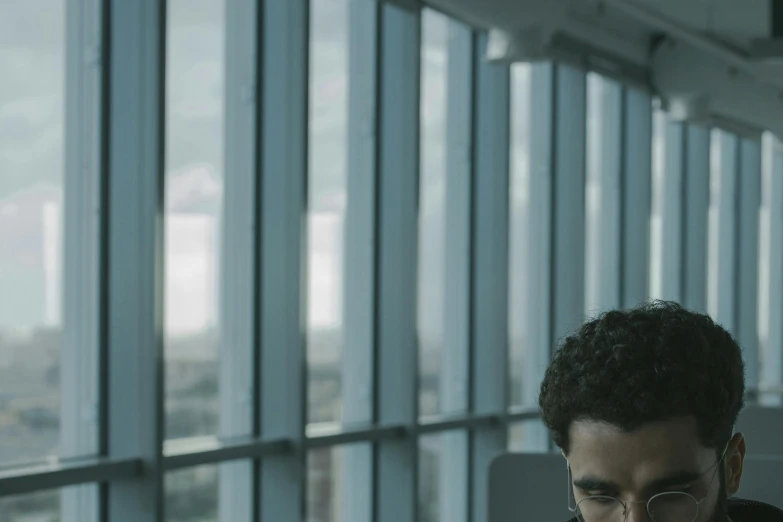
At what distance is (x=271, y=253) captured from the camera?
5383 mm

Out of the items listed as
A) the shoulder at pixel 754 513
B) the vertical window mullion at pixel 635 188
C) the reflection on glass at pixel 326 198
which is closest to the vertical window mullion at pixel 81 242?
the reflection on glass at pixel 326 198

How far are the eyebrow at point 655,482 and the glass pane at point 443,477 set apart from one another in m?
5.11

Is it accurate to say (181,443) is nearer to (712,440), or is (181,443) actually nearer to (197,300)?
(197,300)

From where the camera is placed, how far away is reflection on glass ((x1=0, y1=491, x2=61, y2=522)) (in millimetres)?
4141

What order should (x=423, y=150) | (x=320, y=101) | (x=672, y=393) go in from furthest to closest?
(x=423, y=150) → (x=320, y=101) → (x=672, y=393)

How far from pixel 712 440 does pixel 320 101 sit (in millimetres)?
4389

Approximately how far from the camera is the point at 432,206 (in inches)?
264

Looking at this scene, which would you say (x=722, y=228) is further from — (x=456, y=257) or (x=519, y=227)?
(x=456, y=257)

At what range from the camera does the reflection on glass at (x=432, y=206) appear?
6.64m

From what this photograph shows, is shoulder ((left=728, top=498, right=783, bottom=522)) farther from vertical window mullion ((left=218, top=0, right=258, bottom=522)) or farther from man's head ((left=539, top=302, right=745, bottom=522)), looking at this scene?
vertical window mullion ((left=218, top=0, right=258, bottom=522))

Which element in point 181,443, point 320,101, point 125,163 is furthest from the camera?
point 320,101

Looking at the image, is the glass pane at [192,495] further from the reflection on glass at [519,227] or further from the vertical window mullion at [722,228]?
the vertical window mullion at [722,228]

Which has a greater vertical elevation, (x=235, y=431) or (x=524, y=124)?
(x=524, y=124)

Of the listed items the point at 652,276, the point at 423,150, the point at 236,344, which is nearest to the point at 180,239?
the point at 236,344
